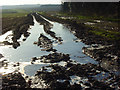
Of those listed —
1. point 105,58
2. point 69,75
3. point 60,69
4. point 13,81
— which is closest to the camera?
point 13,81

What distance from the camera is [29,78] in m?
22.7

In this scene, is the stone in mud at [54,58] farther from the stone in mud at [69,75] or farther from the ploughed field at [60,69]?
the stone in mud at [69,75]

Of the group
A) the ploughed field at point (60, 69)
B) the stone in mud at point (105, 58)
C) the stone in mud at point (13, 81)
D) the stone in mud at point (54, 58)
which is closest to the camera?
the stone in mud at point (13, 81)

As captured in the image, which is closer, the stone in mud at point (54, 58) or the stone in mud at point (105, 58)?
Answer: the stone in mud at point (105, 58)

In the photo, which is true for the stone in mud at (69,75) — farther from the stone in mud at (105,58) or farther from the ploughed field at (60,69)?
the stone in mud at (105,58)

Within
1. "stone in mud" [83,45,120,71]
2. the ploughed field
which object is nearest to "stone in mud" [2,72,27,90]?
the ploughed field

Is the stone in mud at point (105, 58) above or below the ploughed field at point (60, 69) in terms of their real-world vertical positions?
above

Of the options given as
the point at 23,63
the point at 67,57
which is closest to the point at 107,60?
the point at 67,57

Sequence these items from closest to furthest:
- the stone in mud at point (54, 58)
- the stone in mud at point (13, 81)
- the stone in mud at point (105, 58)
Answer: the stone in mud at point (13, 81)
the stone in mud at point (105, 58)
the stone in mud at point (54, 58)

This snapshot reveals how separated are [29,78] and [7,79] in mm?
3061

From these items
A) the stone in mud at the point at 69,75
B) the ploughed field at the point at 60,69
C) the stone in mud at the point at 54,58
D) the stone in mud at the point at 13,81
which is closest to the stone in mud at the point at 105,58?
the ploughed field at the point at 60,69

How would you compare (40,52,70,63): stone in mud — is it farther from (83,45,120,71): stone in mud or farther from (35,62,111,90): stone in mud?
(83,45,120,71): stone in mud

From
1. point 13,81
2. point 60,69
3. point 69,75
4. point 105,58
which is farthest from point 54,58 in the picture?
point 13,81

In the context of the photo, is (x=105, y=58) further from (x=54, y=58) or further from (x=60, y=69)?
(x=54, y=58)
